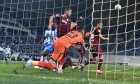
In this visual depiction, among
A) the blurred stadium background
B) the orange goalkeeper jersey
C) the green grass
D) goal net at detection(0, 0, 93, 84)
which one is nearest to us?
the green grass

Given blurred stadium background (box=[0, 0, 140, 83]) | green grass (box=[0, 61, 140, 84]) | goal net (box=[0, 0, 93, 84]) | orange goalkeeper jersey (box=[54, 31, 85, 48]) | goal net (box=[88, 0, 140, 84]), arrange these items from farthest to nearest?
orange goalkeeper jersey (box=[54, 31, 85, 48]) < goal net (box=[0, 0, 93, 84]) < blurred stadium background (box=[0, 0, 140, 83]) < green grass (box=[0, 61, 140, 84]) < goal net (box=[88, 0, 140, 84])

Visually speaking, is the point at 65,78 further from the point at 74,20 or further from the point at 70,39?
the point at 74,20

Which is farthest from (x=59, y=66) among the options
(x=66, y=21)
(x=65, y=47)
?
(x=66, y=21)

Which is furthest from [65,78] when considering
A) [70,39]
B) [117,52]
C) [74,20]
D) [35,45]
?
[35,45]

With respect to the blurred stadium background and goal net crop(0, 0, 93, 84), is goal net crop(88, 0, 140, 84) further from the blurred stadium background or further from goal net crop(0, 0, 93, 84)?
goal net crop(0, 0, 93, 84)

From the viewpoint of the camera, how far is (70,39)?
4.98 metres

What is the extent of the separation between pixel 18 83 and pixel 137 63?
1312 centimetres

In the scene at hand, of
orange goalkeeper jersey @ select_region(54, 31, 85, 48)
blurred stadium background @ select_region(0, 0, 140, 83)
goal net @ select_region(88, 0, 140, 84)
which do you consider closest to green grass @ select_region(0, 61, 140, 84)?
goal net @ select_region(88, 0, 140, 84)

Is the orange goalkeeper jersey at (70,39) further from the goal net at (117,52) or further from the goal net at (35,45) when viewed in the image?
the goal net at (117,52)

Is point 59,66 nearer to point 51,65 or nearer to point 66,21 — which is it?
point 51,65

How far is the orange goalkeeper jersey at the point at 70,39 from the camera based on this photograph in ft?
16.1

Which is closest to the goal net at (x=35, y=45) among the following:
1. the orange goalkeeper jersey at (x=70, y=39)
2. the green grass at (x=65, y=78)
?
the green grass at (x=65, y=78)

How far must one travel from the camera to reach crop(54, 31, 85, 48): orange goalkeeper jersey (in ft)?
16.1

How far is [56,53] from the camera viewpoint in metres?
4.72
